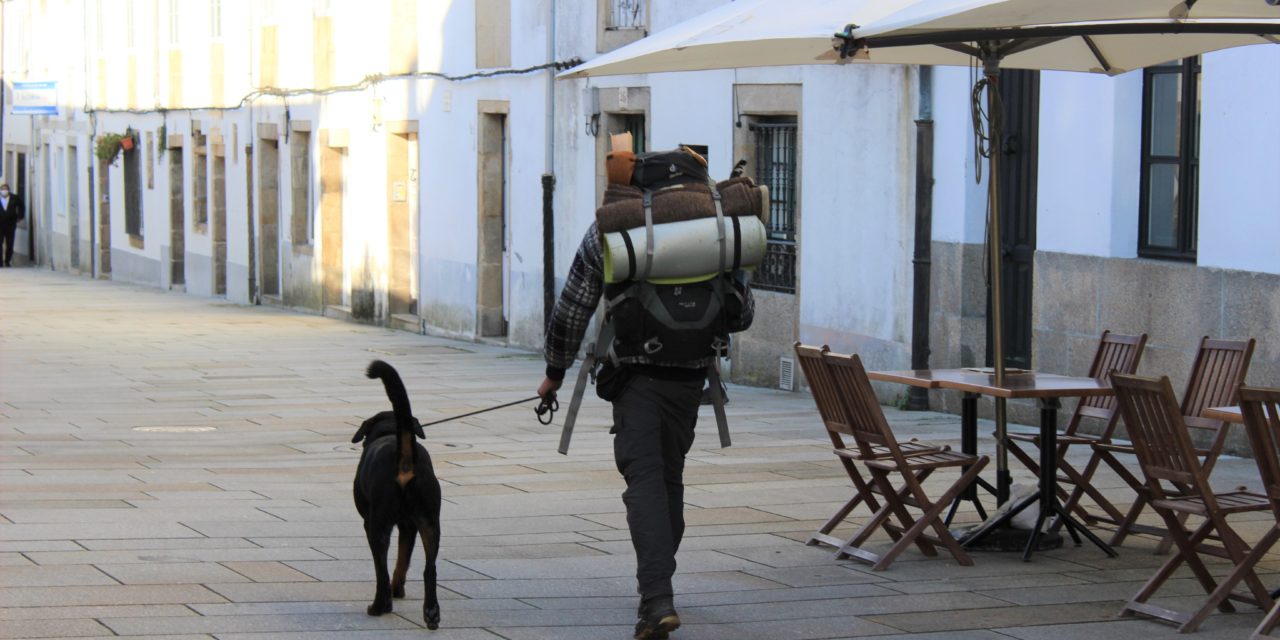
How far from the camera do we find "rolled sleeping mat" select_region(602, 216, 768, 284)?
649 centimetres

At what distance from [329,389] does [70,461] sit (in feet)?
16.0

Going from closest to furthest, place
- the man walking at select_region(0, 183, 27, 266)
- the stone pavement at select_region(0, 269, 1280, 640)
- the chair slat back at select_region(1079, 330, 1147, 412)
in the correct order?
the stone pavement at select_region(0, 269, 1280, 640) < the chair slat back at select_region(1079, 330, 1147, 412) < the man walking at select_region(0, 183, 27, 266)

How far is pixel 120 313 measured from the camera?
27875 millimetres

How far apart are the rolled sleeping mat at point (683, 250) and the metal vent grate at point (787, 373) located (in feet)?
29.0

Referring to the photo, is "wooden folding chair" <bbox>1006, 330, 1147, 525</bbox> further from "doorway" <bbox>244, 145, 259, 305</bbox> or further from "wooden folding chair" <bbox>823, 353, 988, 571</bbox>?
"doorway" <bbox>244, 145, 259, 305</bbox>

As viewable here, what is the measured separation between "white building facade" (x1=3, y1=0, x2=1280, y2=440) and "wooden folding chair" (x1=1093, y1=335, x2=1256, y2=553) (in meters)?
2.76

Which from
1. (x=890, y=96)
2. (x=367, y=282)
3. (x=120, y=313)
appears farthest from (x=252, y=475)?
(x=120, y=313)

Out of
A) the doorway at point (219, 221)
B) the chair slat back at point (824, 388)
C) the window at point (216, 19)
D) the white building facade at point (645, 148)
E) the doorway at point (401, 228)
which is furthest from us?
the doorway at point (219, 221)

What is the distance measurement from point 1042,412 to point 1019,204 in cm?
568

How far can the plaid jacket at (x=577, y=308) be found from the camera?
662cm

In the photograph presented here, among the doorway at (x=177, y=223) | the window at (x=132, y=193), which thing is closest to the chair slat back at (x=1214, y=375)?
the doorway at (x=177, y=223)

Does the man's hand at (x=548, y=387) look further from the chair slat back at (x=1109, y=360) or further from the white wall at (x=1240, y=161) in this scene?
the white wall at (x=1240, y=161)

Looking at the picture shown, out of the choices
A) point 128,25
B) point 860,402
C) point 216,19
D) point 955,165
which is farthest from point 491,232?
point 128,25

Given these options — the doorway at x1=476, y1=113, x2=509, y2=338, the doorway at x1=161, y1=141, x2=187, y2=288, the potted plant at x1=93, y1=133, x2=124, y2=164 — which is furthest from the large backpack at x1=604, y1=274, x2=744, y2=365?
the potted plant at x1=93, y1=133, x2=124, y2=164
